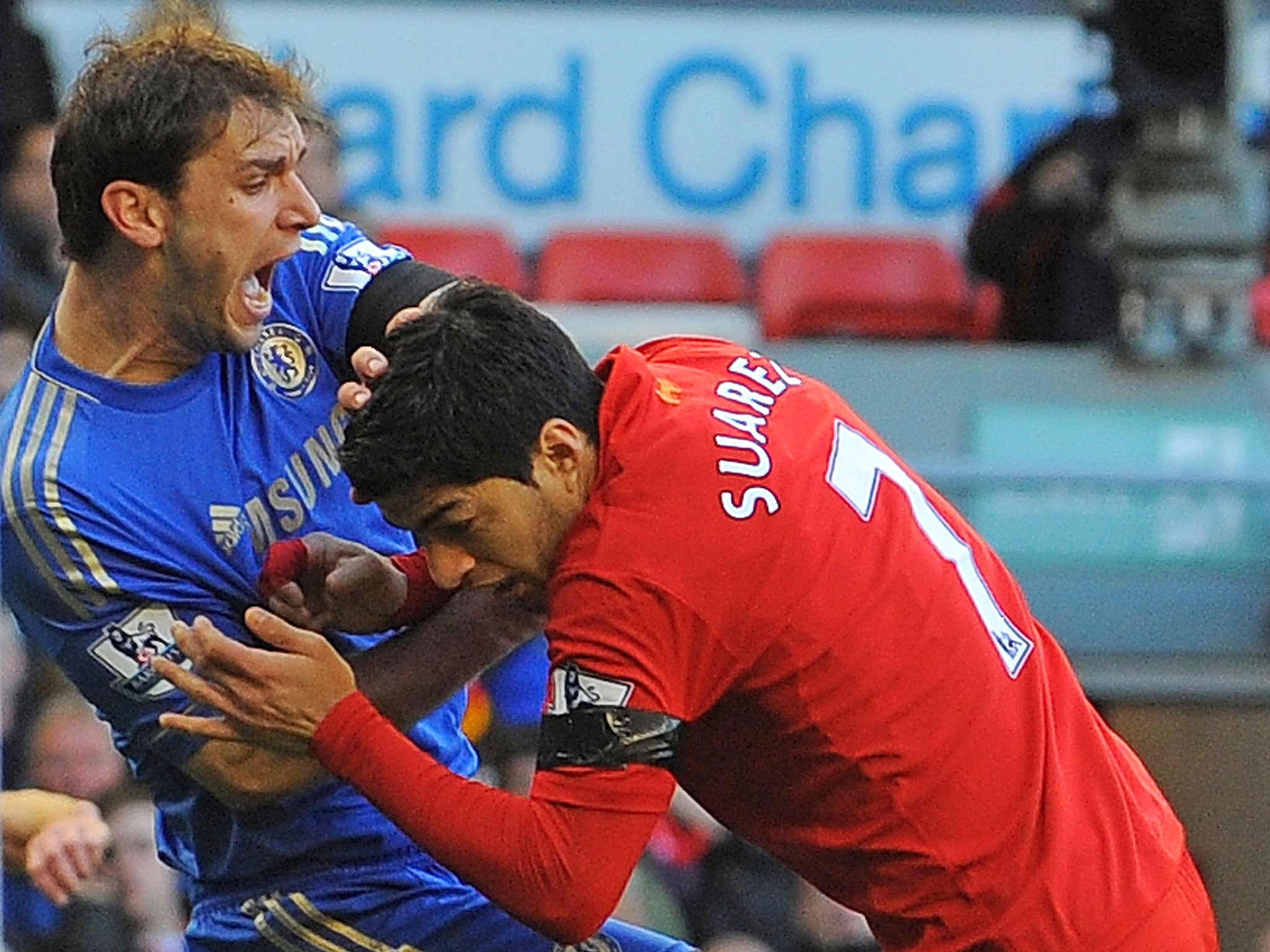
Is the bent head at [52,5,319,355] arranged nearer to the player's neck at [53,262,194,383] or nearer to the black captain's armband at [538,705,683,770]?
the player's neck at [53,262,194,383]

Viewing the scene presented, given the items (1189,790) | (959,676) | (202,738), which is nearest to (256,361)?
(202,738)

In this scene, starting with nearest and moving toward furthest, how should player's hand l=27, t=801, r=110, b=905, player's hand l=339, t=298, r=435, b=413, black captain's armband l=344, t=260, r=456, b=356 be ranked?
player's hand l=339, t=298, r=435, b=413, black captain's armband l=344, t=260, r=456, b=356, player's hand l=27, t=801, r=110, b=905

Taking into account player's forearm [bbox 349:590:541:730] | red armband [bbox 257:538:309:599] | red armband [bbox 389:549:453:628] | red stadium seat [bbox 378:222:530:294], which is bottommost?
red stadium seat [bbox 378:222:530:294]

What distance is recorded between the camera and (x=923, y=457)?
5426 millimetres

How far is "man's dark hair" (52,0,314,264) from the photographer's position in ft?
7.75

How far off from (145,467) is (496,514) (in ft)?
1.49

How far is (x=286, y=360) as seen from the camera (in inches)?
99.4

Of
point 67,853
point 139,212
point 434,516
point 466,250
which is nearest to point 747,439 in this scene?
point 434,516

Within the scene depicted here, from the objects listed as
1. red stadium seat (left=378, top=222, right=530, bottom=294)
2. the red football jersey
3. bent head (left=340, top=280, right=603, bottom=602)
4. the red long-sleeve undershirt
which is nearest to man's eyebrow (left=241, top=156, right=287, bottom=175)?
bent head (left=340, top=280, right=603, bottom=602)

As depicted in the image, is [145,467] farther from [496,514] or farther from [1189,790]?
[1189,790]

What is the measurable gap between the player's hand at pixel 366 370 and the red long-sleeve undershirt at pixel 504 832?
290 mm

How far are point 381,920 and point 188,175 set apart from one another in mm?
792

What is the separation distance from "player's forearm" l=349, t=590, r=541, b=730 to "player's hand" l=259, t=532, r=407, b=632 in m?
0.05

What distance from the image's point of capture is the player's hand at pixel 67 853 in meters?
2.69
